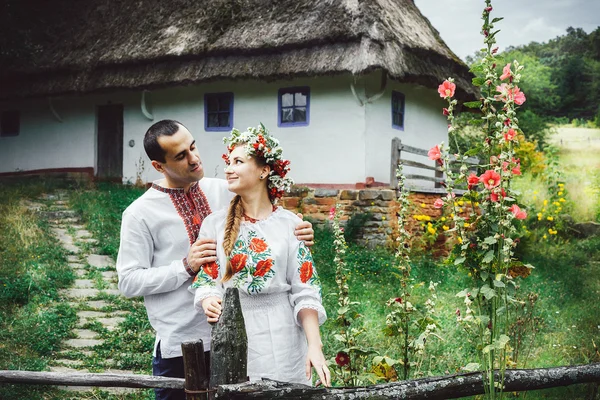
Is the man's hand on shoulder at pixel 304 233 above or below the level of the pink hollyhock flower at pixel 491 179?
below

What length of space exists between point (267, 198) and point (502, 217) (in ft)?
3.18

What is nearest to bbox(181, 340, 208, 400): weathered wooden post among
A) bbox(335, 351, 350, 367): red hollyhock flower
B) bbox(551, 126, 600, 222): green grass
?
bbox(335, 351, 350, 367): red hollyhock flower

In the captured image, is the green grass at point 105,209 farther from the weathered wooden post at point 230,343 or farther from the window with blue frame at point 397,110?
the weathered wooden post at point 230,343

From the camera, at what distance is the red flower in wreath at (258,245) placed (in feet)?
7.32

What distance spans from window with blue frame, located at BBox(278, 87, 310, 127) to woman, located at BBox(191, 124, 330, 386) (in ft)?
27.5

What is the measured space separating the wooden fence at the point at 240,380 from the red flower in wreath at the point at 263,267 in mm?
185

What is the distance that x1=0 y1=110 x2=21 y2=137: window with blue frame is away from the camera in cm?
1449

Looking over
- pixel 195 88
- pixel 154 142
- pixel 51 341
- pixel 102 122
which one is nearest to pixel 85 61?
pixel 102 122

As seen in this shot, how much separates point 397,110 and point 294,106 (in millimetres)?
1924

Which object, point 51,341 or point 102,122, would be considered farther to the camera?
point 102,122

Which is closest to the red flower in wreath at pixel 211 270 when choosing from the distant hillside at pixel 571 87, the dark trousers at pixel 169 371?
the dark trousers at pixel 169 371

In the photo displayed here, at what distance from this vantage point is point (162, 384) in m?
2.39

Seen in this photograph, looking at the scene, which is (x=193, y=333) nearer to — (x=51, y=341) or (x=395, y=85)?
(x=51, y=341)

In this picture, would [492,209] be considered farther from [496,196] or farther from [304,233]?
[304,233]
